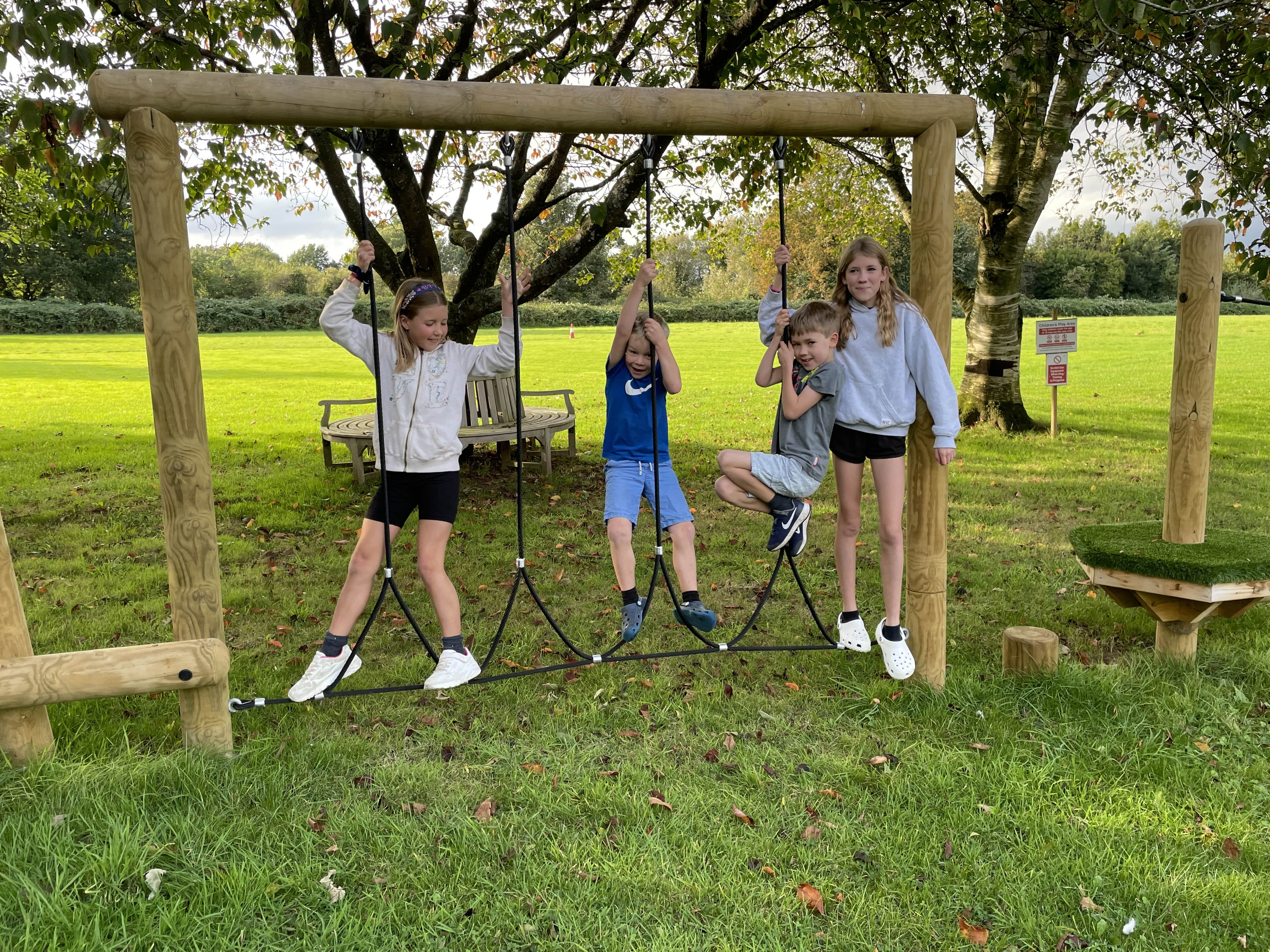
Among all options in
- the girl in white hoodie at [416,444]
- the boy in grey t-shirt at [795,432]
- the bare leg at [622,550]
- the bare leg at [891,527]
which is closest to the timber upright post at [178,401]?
the girl in white hoodie at [416,444]

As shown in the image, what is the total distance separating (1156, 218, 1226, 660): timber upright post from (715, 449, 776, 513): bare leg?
1920mm

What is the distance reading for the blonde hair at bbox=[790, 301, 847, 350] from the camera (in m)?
3.76

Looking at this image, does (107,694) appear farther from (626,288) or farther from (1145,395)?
(1145,395)

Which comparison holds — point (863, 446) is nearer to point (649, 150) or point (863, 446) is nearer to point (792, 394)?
point (792, 394)

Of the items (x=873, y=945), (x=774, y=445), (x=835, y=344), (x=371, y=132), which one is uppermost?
(x=371, y=132)

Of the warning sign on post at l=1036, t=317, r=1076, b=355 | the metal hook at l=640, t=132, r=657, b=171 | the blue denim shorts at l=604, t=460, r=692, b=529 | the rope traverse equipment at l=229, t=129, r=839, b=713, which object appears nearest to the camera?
the rope traverse equipment at l=229, t=129, r=839, b=713

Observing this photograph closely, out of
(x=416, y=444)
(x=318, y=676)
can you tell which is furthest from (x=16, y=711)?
(x=416, y=444)

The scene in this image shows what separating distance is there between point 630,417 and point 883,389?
1157mm

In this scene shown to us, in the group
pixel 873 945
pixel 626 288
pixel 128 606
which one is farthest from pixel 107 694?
pixel 626 288

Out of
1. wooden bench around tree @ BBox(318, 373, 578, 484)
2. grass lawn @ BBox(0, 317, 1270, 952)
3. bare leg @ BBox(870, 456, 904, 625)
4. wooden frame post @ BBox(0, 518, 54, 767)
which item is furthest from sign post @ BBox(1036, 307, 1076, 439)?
wooden frame post @ BBox(0, 518, 54, 767)

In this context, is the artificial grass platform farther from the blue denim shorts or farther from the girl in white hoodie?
the girl in white hoodie

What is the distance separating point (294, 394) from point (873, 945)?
17.0 m

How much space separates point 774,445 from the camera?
4020 millimetres

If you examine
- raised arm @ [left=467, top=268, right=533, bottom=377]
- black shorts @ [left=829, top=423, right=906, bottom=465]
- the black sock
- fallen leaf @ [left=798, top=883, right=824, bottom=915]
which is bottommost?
fallen leaf @ [left=798, top=883, right=824, bottom=915]
